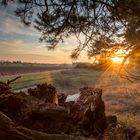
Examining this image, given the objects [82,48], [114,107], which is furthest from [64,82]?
[82,48]

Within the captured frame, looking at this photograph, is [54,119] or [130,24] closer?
[54,119]

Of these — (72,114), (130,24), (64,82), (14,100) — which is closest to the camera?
(14,100)

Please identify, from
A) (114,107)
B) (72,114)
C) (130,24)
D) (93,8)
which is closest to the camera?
(72,114)

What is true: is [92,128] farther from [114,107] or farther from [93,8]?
[114,107]

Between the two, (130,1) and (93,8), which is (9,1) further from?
(130,1)

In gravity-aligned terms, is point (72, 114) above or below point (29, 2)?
below

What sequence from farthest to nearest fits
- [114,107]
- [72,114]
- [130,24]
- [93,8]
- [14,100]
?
[114,107] < [130,24] < [93,8] < [72,114] < [14,100]

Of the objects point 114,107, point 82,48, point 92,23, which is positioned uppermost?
point 92,23

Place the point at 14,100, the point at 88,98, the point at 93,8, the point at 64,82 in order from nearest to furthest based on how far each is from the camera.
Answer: the point at 14,100 < the point at 88,98 < the point at 93,8 < the point at 64,82

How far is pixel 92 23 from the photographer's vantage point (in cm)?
686

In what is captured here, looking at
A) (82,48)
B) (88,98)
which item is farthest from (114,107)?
(88,98)

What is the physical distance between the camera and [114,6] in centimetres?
614

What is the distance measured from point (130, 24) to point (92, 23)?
1.12 m

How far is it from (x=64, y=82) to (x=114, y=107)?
15.3 meters
